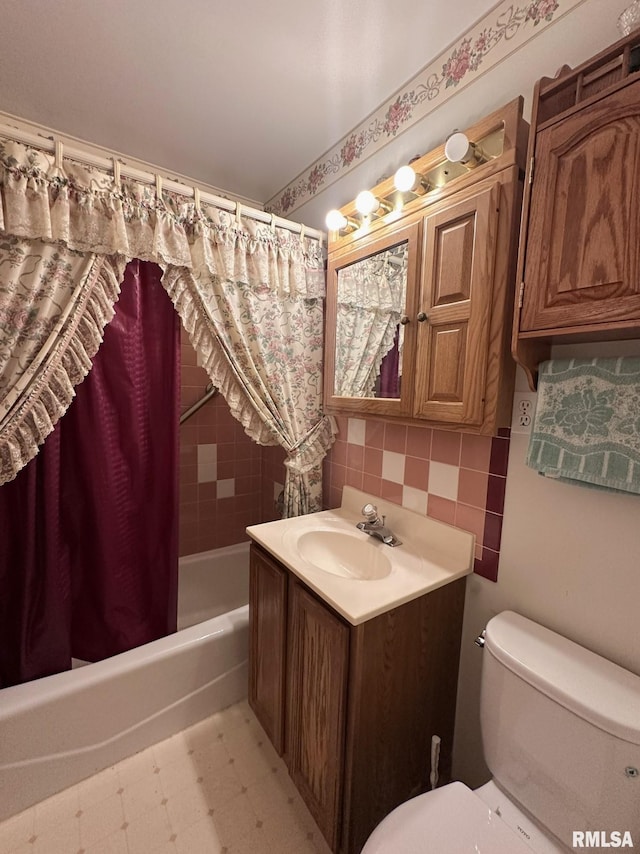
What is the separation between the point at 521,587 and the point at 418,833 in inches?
24.2

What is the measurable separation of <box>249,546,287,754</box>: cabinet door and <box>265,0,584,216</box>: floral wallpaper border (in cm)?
165

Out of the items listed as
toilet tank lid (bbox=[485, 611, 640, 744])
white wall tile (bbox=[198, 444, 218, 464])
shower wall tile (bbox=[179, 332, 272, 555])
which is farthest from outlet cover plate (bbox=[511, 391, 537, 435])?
white wall tile (bbox=[198, 444, 218, 464])

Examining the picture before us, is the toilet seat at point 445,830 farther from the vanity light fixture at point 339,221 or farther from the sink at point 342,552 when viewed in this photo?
the vanity light fixture at point 339,221

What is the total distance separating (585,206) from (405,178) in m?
0.54

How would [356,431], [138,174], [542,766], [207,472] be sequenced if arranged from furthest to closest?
[207,472] → [356,431] → [138,174] → [542,766]

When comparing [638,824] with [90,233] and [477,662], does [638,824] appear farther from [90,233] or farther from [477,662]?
[90,233]

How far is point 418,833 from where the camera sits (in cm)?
76

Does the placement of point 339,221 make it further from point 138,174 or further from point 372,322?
point 138,174

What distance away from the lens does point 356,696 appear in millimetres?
921

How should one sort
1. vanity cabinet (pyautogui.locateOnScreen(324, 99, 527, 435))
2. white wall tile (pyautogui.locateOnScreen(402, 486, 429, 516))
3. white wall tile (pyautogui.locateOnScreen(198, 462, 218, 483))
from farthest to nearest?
white wall tile (pyautogui.locateOnScreen(198, 462, 218, 483)), white wall tile (pyautogui.locateOnScreen(402, 486, 429, 516)), vanity cabinet (pyautogui.locateOnScreen(324, 99, 527, 435))

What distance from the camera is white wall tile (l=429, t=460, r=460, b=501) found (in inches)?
46.6

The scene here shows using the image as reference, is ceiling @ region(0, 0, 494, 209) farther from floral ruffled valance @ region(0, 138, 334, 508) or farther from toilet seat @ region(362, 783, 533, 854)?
toilet seat @ region(362, 783, 533, 854)

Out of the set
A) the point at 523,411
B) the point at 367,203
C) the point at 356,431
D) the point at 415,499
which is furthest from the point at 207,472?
the point at 523,411

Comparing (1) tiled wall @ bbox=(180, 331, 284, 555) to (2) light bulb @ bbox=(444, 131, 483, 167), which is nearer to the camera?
(2) light bulb @ bbox=(444, 131, 483, 167)
